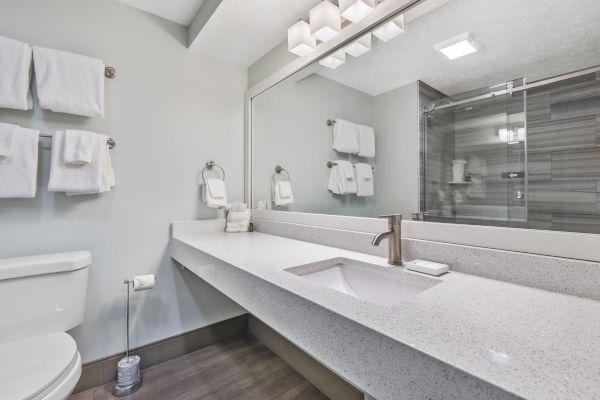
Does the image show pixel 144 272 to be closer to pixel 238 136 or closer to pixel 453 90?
pixel 238 136

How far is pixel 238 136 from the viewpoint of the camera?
83.4 inches

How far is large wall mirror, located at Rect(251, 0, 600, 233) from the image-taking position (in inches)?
31.4

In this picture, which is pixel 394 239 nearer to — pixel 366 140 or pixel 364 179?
pixel 364 179

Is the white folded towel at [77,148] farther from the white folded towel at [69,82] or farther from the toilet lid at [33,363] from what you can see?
the toilet lid at [33,363]

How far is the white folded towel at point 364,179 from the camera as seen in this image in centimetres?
135

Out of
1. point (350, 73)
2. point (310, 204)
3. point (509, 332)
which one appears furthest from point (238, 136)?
point (509, 332)

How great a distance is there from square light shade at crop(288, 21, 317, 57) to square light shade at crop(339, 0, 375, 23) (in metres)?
0.30

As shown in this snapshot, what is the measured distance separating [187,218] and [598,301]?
1.92 m

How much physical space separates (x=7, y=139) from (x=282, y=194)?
1374 millimetres

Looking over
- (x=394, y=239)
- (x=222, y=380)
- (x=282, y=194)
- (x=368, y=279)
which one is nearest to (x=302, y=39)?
(x=282, y=194)

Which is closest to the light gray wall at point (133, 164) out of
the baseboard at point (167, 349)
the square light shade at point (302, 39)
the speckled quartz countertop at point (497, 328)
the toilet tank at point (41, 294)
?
the baseboard at point (167, 349)

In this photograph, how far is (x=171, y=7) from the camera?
1.68 metres

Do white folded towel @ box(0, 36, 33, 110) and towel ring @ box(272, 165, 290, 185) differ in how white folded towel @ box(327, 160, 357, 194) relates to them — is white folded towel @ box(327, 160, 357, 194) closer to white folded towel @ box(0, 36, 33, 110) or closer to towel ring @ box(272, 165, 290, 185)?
towel ring @ box(272, 165, 290, 185)

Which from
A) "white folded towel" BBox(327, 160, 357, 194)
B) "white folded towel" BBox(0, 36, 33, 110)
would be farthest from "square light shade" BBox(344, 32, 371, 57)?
"white folded towel" BBox(0, 36, 33, 110)
